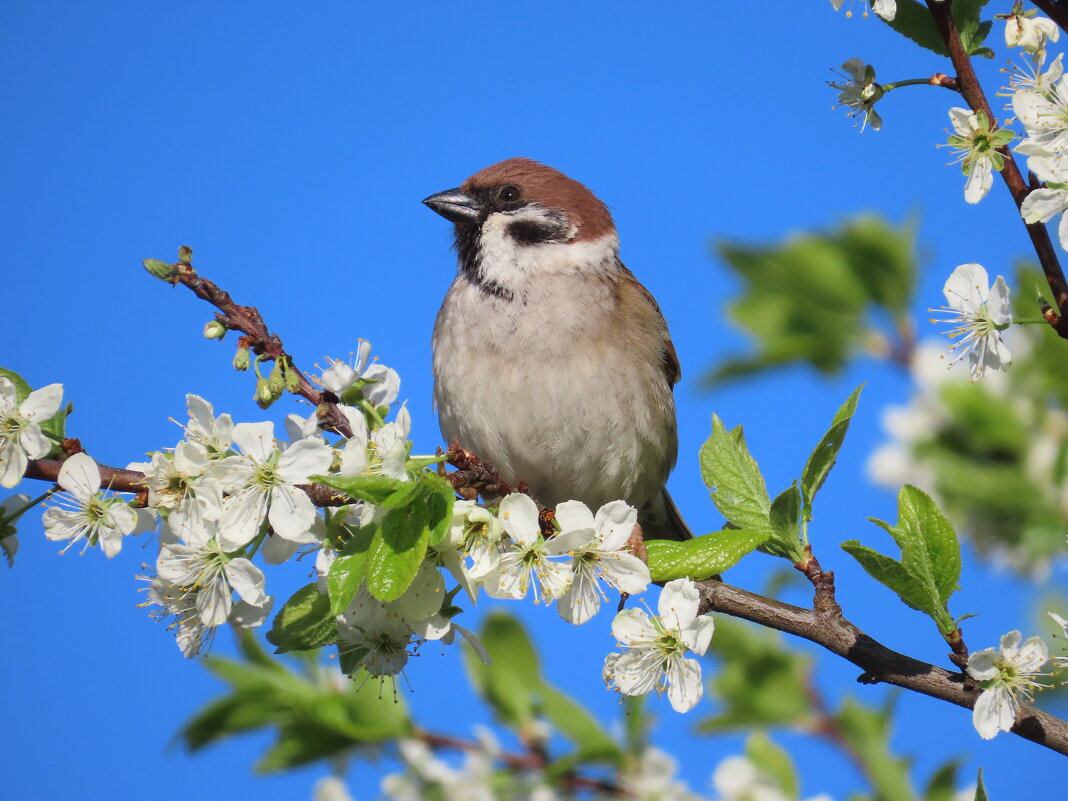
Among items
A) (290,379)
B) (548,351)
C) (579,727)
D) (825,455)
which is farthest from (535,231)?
(825,455)

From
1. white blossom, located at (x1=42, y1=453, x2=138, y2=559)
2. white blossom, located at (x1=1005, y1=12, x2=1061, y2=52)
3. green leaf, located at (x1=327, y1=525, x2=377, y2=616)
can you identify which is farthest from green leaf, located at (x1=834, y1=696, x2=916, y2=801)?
white blossom, located at (x1=42, y1=453, x2=138, y2=559)

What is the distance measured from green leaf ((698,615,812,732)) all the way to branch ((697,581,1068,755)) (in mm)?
583

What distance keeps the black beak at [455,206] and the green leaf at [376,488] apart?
2825 millimetres

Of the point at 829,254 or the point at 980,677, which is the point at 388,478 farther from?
the point at 829,254

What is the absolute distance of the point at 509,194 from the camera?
474cm

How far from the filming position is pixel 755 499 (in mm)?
2330

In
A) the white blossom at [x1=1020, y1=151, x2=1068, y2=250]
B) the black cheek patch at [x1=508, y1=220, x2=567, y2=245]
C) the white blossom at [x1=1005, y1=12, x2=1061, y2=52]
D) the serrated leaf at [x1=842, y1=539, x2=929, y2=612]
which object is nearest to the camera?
the white blossom at [x1=1020, y1=151, x2=1068, y2=250]

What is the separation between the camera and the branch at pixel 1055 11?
6.39ft

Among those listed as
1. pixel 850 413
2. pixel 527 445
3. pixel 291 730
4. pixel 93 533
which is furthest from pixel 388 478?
pixel 527 445

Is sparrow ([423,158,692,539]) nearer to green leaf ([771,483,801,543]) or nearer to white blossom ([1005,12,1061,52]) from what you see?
green leaf ([771,483,801,543])

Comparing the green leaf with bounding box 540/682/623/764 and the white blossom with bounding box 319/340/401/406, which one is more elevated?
the white blossom with bounding box 319/340/401/406

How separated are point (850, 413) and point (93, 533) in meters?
1.69

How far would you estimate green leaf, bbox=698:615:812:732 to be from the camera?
9.48 ft

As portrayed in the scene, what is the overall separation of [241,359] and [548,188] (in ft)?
8.59
